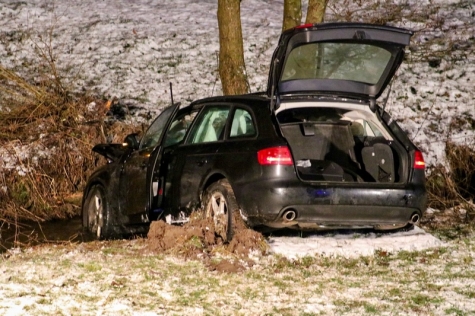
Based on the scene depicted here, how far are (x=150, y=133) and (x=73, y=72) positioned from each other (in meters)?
8.40

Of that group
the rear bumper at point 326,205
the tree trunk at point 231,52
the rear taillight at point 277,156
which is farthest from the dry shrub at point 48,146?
the rear taillight at point 277,156

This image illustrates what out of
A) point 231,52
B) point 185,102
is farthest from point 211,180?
point 185,102

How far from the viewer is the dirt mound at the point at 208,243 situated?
7.21 metres

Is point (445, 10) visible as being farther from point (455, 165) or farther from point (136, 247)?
point (136, 247)

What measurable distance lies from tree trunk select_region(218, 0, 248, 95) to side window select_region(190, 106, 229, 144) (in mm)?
3537

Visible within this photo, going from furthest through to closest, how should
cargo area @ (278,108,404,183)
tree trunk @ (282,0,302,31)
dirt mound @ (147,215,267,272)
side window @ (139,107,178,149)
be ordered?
tree trunk @ (282,0,302,31)
side window @ (139,107,178,149)
cargo area @ (278,108,404,183)
dirt mound @ (147,215,267,272)

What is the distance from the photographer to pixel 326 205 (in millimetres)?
7461

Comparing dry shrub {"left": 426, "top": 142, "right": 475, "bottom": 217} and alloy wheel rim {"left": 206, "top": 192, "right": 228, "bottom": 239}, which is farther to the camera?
dry shrub {"left": 426, "top": 142, "right": 475, "bottom": 217}

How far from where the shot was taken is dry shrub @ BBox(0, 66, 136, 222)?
41.1 ft

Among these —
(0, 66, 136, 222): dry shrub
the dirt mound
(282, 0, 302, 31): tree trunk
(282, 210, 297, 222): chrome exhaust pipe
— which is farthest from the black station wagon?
(282, 0, 302, 31): tree trunk

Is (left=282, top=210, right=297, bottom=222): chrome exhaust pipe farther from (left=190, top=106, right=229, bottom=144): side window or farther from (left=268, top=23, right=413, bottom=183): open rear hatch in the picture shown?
(left=190, top=106, right=229, bottom=144): side window

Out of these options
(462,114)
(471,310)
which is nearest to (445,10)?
(462,114)

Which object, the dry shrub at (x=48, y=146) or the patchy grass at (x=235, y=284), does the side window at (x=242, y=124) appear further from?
the dry shrub at (x=48, y=146)

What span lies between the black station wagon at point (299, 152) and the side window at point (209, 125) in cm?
1
